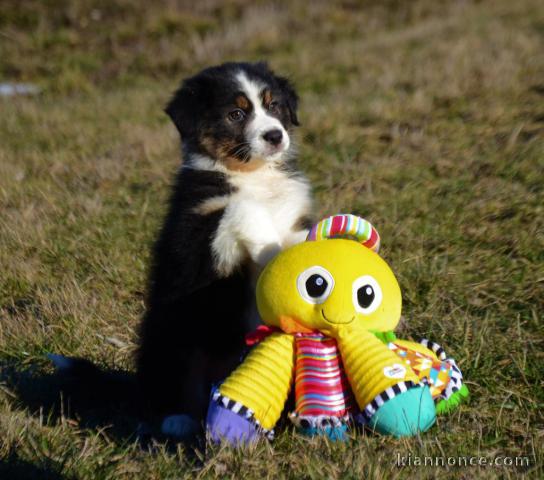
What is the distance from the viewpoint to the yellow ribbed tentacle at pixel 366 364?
241 centimetres

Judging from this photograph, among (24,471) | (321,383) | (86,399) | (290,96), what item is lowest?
(86,399)

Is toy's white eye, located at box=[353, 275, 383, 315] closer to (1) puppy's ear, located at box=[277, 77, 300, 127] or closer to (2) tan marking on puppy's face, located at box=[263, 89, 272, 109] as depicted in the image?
(2) tan marking on puppy's face, located at box=[263, 89, 272, 109]

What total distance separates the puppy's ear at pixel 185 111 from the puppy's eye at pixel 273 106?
14.6 inches

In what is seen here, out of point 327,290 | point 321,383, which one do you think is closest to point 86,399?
point 321,383

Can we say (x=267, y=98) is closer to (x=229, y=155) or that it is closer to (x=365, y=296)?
(x=229, y=155)

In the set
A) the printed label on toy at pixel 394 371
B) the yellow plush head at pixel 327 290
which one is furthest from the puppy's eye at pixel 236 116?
the printed label on toy at pixel 394 371

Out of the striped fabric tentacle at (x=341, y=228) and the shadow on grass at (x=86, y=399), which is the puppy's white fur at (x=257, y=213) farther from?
the shadow on grass at (x=86, y=399)

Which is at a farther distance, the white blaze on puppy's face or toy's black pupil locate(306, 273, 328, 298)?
the white blaze on puppy's face

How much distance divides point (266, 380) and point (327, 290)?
37 cm

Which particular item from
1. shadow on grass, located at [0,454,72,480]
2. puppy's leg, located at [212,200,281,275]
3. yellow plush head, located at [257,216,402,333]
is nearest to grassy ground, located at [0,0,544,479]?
shadow on grass, located at [0,454,72,480]

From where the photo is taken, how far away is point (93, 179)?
20.2ft

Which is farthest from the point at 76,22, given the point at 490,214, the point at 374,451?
the point at 374,451

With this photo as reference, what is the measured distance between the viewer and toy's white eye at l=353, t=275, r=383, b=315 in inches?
99.9

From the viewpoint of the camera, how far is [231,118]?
355 centimetres
